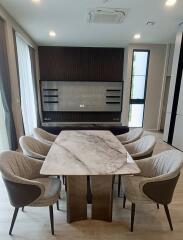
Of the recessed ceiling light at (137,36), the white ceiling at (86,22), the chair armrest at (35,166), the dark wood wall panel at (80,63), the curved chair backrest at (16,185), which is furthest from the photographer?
the dark wood wall panel at (80,63)

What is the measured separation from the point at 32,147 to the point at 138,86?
4.59 meters

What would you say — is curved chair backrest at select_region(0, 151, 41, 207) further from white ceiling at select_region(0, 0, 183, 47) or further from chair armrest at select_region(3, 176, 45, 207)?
white ceiling at select_region(0, 0, 183, 47)

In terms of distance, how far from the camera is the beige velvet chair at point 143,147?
6.91ft

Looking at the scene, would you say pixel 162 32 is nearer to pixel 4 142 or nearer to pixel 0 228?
pixel 4 142

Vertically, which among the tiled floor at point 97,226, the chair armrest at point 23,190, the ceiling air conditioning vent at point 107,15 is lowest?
the tiled floor at point 97,226

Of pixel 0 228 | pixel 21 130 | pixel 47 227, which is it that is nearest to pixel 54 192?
pixel 47 227

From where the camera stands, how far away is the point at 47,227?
1.74 meters

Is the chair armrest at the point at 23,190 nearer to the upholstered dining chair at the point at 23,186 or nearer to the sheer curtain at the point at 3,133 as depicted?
the upholstered dining chair at the point at 23,186

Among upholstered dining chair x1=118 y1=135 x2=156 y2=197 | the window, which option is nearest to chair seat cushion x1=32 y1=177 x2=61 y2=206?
upholstered dining chair x1=118 y1=135 x2=156 y2=197

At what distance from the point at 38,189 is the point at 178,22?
408cm

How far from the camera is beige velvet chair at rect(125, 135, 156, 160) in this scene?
211 centimetres

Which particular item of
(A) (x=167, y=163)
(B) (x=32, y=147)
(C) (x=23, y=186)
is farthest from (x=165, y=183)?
(B) (x=32, y=147)

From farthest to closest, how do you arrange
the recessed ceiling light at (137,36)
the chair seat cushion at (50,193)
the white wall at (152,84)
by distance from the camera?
the white wall at (152,84) < the recessed ceiling light at (137,36) < the chair seat cushion at (50,193)

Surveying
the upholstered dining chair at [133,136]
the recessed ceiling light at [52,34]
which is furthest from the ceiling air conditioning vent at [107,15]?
the upholstered dining chair at [133,136]
